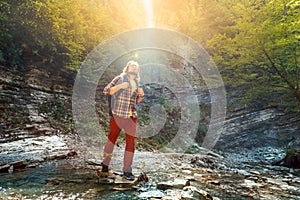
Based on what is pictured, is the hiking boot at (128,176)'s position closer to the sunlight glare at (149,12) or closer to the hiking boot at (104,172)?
the hiking boot at (104,172)

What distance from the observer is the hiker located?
406cm

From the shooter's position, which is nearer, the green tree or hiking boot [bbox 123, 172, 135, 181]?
hiking boot [bbox 123, 172, 135, 181]

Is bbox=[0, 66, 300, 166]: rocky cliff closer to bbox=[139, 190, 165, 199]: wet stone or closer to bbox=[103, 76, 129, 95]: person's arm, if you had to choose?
bbox=[103, 76, 129, 95]: person's arm

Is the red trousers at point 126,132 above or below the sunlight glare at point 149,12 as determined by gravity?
below

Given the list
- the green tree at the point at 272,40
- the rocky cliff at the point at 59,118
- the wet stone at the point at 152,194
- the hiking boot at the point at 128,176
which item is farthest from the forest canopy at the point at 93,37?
the wet stone at the point at 152,194

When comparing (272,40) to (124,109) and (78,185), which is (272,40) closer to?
(124,109)

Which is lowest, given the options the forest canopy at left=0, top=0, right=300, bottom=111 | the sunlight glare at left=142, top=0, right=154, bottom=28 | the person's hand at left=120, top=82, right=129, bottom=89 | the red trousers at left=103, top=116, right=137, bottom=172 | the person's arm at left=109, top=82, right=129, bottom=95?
the red trousers at left=103, top=116, right=137, bottom=172

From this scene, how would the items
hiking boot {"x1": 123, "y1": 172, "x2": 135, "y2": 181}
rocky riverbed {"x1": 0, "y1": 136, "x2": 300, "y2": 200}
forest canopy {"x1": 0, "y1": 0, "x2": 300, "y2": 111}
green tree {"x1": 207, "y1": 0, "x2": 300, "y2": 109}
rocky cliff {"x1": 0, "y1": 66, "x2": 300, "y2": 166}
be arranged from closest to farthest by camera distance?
rocky riverbed {"x1": 0, "y1": 136, "x2": 300, "y2": 200}
hiking boot {"x1": 123, "y1": 172, "x2": 135, "y2": 181}
rocky cliff {"x1": 0, "y1": 66, "x2": 300, "y2": 166}
green tree {"x1": 207, "y1": 0, "x2": 300, "y2": 109}
forest canopy {"x1": 0, "y1": 0, "x2": 300, "y2": 111}

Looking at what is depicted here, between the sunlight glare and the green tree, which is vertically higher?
the sunlight glare

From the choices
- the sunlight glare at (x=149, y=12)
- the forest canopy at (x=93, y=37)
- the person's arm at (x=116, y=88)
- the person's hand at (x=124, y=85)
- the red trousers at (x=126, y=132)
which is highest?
the sunlight glare at (x=149, y=12)

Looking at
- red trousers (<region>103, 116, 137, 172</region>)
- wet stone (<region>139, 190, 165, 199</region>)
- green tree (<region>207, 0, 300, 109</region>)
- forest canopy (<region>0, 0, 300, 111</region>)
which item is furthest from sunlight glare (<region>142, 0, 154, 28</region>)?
wet stone (<region>139, 190, 165, 199</region>)

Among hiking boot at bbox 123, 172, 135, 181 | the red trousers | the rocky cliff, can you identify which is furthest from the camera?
the rocky cliff

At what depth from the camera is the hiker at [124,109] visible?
4059mm

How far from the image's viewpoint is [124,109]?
4.06 meters
